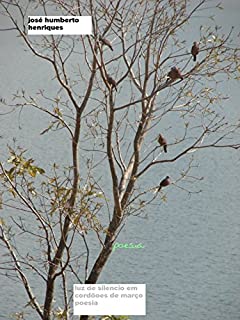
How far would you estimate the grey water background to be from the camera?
2.40 meters

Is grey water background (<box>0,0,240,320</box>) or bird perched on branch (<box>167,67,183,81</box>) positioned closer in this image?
bird perched on branch (<box>167,67,183,81</box>)

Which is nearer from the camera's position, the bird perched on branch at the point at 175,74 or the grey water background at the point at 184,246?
the bird perched on branch at the point at 175,74

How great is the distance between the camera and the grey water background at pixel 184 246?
2.40m

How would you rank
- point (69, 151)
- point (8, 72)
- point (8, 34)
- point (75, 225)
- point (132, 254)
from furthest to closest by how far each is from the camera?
point (8, 34), point (8, 72), point (69, 151), point (132, 254), point (75, 225)

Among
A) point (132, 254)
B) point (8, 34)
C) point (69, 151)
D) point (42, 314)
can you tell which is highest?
point (8, 34)

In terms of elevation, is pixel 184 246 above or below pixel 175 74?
above

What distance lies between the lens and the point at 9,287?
2.47m

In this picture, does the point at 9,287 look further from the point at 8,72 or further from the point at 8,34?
the point at 8,34

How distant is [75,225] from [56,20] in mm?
430

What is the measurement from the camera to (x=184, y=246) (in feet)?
8.53

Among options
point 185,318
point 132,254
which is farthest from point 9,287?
point 185,318

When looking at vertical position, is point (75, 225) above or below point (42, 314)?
above

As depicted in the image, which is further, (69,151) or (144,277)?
(69,151)

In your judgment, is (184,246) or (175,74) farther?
(184,246)
